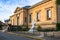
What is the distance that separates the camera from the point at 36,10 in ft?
176

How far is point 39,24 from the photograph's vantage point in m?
50.2

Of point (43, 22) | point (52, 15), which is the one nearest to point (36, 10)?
point (43, 22)

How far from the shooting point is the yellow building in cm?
4319

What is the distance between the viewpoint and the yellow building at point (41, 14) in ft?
142

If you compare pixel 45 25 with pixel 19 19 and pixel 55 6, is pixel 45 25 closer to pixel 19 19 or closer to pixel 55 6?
pixel 55 6

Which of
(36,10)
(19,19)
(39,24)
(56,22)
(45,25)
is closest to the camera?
(56,22)

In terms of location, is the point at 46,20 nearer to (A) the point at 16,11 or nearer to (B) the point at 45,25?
(B) the point at 45,25

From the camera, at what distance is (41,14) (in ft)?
165

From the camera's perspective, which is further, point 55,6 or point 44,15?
point 44,15

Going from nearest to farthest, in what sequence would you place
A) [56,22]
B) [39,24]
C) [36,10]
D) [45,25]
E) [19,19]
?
1. [56,22]
2. [45,25]
3. [39,24]
4. [36,10]
5. [19,19]

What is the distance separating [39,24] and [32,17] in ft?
23.4

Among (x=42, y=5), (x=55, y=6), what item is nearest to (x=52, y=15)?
(x=55, y=6)

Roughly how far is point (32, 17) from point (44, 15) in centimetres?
885

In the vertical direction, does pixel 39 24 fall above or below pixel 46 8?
below
